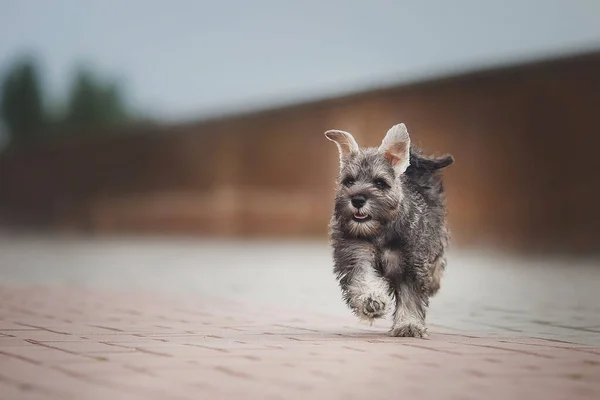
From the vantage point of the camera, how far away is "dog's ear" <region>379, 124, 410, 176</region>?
637 centimetres

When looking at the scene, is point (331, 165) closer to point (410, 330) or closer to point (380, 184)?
point (410, 330)

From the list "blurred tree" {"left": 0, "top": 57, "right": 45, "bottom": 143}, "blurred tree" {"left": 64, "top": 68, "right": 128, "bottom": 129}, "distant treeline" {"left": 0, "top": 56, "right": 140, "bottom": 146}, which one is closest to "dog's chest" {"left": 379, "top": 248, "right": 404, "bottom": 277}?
"distant treeline" {"left": 0, "top": 56, "right": 140, "bottom": 146}

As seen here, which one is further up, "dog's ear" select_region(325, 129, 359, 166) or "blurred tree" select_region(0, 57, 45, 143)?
"blurred tree" select_region(0, 57, 45, 143)

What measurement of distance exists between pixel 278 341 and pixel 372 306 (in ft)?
1.61

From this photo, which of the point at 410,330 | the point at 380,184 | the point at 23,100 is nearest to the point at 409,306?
the point at 410,330

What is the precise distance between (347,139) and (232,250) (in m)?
16.4

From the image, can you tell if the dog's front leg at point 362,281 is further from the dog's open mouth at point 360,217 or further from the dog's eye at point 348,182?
the dog's eye at point 348,182

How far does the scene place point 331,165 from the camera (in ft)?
83.6

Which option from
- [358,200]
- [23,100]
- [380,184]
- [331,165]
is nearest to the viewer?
[358,200]

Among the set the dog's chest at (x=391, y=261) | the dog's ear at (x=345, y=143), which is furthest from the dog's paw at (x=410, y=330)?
the dog's ear at (x=345, y=143)

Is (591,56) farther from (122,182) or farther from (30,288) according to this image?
(122,182)

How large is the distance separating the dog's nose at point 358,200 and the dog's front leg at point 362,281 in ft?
0.97

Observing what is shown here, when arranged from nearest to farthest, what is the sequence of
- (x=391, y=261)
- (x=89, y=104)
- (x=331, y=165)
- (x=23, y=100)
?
1. (x=391, y=261)
2. (x=331, y=165)
3. (x=23, y=100)
4. (x=89, y=104)

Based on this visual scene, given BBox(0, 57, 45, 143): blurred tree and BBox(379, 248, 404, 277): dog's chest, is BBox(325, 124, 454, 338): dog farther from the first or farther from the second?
BBox(0, 57, 45, 143): blurred tree
